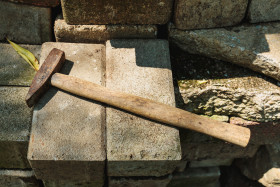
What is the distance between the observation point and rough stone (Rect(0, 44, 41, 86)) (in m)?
2.11

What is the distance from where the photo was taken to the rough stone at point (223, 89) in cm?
212

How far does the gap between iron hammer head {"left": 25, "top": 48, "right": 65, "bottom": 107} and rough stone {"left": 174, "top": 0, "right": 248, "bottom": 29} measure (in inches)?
35.8

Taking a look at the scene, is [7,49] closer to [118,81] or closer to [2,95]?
[2,95]

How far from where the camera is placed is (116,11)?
2.04 meters

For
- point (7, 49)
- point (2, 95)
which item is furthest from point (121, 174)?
point (7, 49)

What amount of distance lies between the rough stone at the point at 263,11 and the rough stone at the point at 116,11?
25.6 inches

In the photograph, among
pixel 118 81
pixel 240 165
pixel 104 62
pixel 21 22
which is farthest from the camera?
pixel 240 165

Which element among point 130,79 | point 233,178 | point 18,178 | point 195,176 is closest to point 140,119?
point 130,79

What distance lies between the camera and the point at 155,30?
2.23 metres

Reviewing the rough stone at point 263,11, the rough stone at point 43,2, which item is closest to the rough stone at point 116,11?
the rough stone at point 43,2

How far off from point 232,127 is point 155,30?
3.06 ft

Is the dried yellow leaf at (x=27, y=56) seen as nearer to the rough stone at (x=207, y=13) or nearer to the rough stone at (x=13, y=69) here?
the rough stone at (x=13, y=69)

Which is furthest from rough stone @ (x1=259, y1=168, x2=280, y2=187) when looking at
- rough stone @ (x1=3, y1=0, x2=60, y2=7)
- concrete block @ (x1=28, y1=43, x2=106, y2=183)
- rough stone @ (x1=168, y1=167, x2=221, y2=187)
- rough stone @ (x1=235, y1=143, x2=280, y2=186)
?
rough stone @ (x1=3, y1=0, x2=60, y2=7)

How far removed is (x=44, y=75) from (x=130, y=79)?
587 mm
